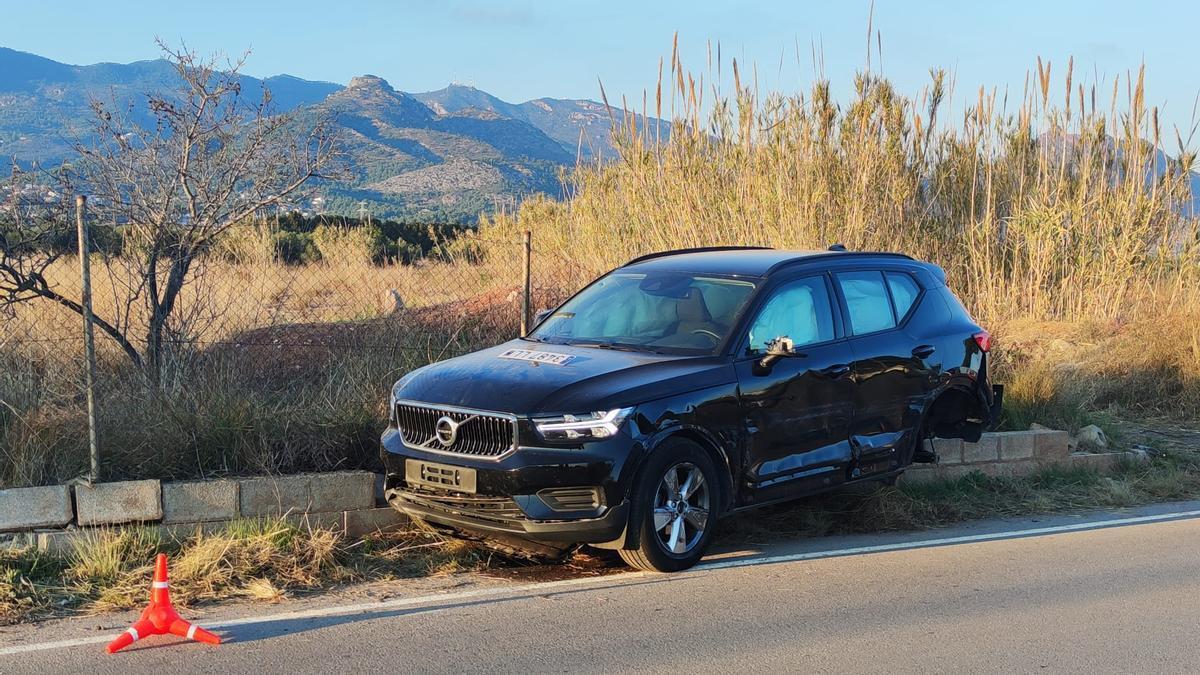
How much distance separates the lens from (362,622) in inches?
218

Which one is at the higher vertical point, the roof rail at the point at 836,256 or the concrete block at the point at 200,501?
the roof rail at the point at 836,256

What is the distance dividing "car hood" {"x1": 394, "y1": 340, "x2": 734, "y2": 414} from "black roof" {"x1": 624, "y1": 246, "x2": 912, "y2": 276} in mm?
976

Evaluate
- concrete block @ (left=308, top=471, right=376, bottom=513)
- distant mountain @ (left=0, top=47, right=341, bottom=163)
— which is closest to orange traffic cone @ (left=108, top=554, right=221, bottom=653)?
concrete block @ (left=308, top=471, right=376, bottom=513)

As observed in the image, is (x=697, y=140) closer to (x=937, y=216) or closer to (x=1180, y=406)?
(x=937, y=216)

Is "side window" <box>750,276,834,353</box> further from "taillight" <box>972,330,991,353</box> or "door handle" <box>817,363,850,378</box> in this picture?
"taillight" <box>972,330,991,353</box>

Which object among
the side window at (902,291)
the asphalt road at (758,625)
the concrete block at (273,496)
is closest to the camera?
the asphalt road at (758,625)

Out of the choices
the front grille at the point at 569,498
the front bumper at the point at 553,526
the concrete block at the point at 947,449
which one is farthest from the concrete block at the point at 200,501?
the concrete block at the point at 947,449

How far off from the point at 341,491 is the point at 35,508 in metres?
1.71

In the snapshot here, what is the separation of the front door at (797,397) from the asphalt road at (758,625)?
1.75 feet

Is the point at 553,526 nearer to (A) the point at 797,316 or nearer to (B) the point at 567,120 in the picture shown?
(A) the point at 797,316

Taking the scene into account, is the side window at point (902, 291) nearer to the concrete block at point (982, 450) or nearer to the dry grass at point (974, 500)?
the dry grass at point (974, 500)

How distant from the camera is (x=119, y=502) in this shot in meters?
6.51

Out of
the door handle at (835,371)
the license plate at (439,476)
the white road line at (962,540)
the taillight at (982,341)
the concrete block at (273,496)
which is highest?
the taillight at (982,341)

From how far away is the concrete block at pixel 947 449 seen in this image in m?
8.95
